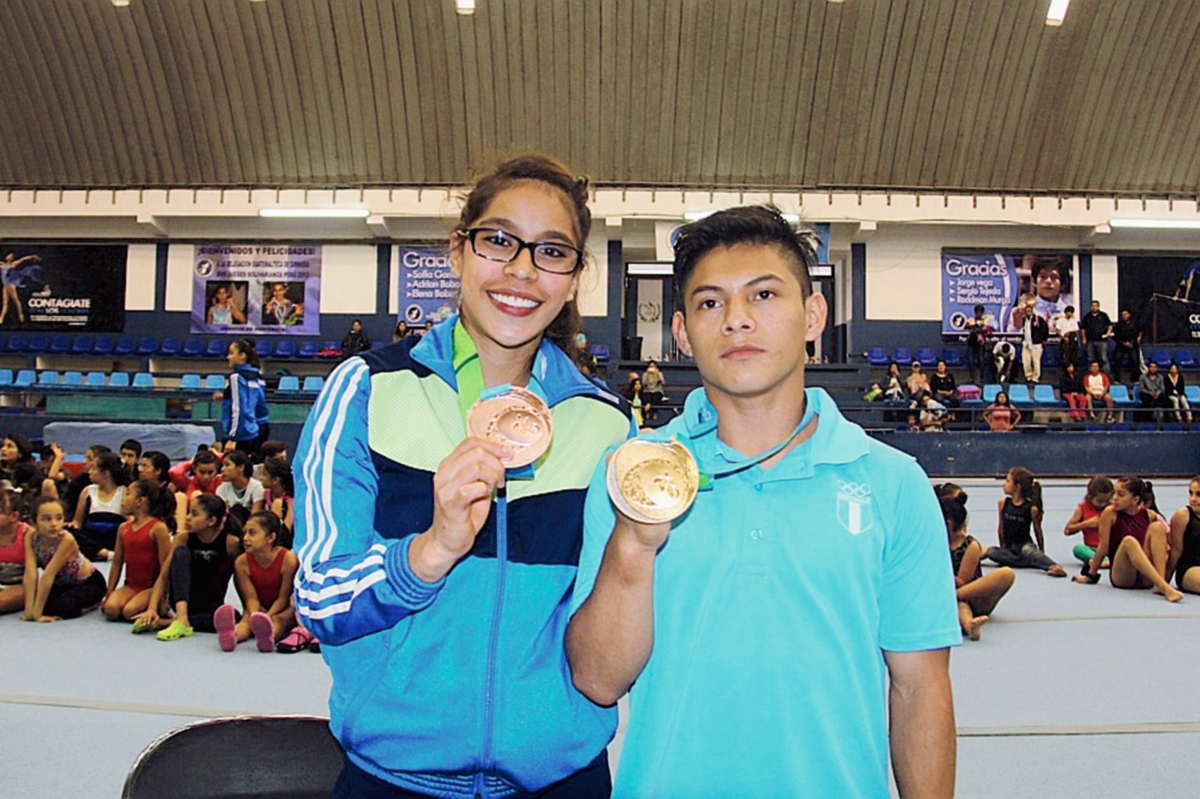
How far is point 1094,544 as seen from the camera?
922cm

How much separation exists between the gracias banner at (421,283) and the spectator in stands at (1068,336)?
15.1m

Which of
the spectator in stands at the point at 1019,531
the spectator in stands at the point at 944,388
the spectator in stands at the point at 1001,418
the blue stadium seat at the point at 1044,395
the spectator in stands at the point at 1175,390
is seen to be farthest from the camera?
the blue stadium seat at the point at 1044,395

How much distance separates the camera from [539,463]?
1.72 metres

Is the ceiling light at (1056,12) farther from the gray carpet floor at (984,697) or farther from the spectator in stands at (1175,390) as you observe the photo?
the gray carpet floor at (984,697)

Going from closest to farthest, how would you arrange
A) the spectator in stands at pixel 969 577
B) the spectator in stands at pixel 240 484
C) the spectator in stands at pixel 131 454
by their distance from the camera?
the spectator in stands at pixel 969 577
the spectator in stands at pixel 240 484
the spectator in stands at pixel 131 454

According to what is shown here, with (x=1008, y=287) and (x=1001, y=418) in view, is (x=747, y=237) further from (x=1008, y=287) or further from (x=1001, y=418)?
(x=1008, y=287)

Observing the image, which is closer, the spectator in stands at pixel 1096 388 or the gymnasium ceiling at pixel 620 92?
the spectator in stands at pixel 1096 388

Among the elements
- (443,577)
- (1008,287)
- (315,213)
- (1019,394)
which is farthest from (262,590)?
(1008,287)

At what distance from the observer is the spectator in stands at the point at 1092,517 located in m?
8.95

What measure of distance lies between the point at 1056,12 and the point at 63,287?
25649 mm

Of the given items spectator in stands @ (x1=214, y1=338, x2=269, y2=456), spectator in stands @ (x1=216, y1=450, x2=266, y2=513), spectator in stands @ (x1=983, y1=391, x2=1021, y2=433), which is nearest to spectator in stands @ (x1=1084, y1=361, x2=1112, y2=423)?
spectator in stands @ (x1=983, y1=391, x2=1021, y2=433)

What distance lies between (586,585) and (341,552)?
1.51 ft

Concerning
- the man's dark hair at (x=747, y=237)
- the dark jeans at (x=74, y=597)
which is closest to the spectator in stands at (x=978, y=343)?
the dark jeans at (x=74, y=597)

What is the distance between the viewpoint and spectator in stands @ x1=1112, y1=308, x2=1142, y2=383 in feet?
67.4
